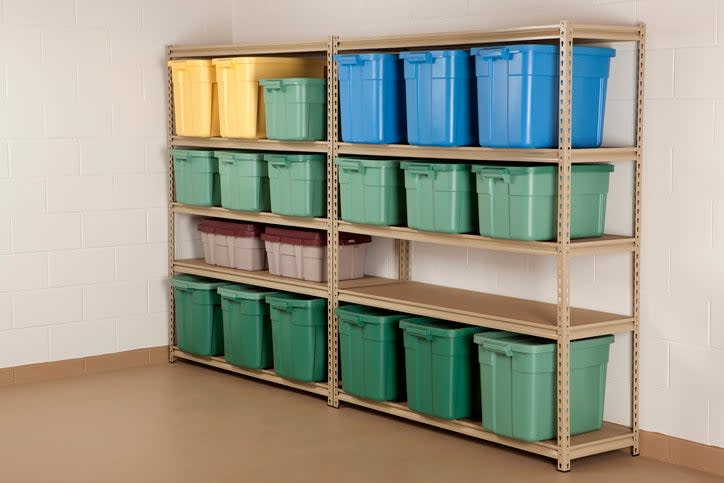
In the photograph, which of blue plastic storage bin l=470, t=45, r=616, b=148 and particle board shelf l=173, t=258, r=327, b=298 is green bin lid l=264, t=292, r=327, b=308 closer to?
particle board shelf l=173, t=258, r=327, b=298

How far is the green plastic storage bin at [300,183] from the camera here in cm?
677

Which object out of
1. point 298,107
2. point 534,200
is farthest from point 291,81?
point 534,200

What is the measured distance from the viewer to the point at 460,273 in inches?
264

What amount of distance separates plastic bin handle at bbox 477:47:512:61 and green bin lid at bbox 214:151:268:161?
2038 millimetres

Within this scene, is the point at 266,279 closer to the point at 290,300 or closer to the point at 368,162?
the point at 290,300

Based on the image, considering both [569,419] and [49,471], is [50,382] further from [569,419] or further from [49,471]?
[569,419]

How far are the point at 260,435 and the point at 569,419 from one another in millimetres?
1694

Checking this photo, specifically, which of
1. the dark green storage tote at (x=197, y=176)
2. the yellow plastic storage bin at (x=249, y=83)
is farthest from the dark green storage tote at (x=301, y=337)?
the yellow plastic storage bin at (x=249, y=83)

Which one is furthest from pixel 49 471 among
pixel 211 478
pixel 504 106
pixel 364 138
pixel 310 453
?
pixel 504 106

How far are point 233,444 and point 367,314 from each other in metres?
1.11

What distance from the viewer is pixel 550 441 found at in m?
5.61

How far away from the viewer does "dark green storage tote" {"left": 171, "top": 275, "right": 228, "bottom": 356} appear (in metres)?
7.61

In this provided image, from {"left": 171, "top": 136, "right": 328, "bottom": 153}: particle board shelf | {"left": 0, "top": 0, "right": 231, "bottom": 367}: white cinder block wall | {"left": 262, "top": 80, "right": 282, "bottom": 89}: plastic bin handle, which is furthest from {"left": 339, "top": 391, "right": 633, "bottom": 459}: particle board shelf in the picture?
{"left": 0, "top": 0, "right": 231, "bottom": 367}: white cinder block wall

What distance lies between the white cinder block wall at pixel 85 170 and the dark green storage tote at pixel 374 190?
2041 millimetres
